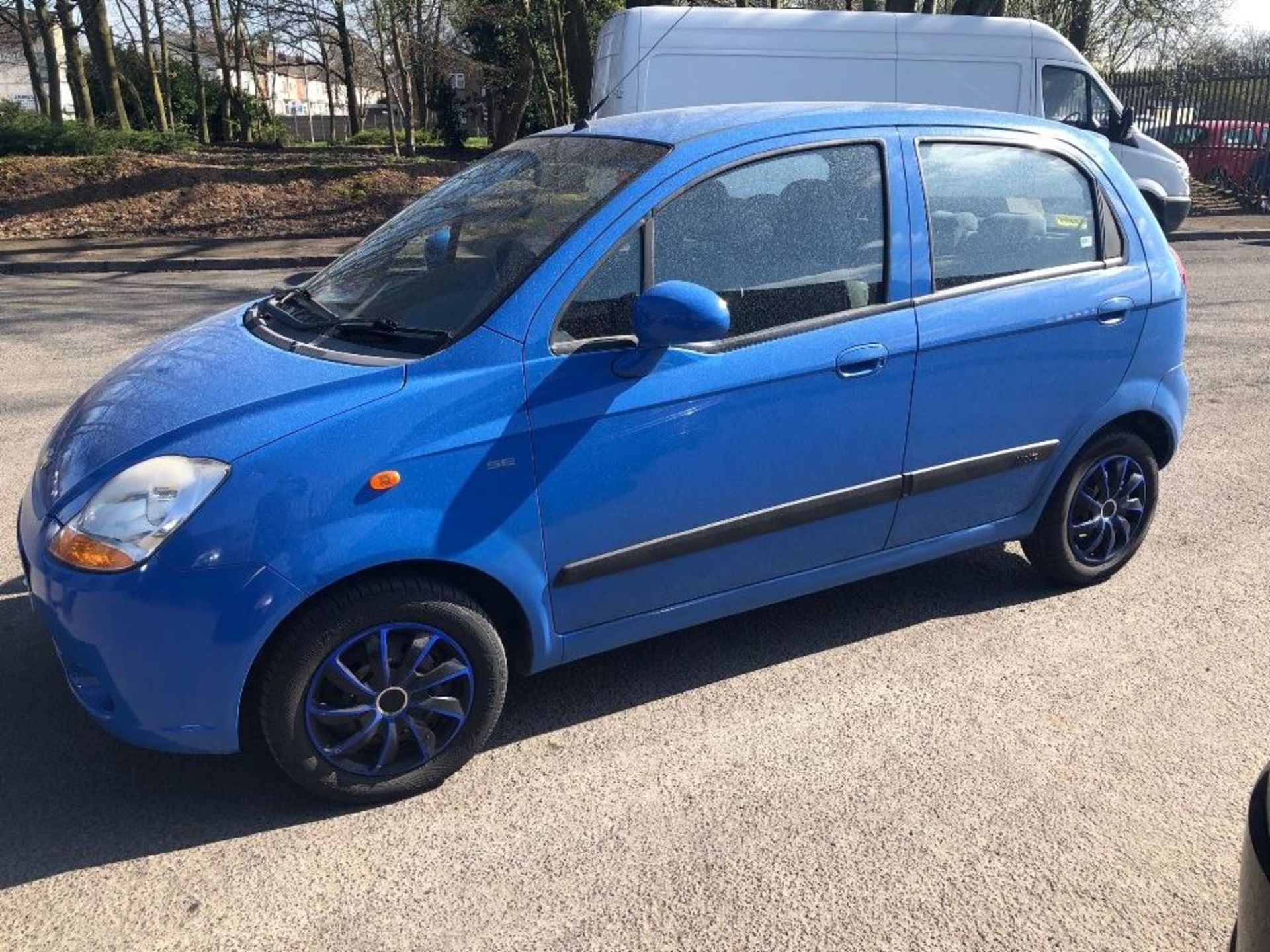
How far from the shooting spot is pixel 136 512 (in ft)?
9.22

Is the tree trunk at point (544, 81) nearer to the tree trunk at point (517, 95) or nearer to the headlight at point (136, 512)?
the tree trunk at point (517, 95)

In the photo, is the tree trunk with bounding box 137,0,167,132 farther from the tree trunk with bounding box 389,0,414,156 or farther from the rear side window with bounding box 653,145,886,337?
the rear side window with bounding box 653,145,886,337

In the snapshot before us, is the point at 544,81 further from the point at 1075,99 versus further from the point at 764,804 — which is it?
the point at 764,804

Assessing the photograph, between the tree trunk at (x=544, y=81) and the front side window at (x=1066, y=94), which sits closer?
the front side window at (x=1066, y=94)

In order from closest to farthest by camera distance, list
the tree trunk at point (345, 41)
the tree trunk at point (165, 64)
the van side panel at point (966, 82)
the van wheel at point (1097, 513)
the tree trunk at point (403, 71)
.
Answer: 1. the van wheel at point (1097, 513)
2. the van side panel at point (966, 82)
3. the tree trunk at point (403, 71)
4. the tree trunk at point (345, 41)
5. the tree trunk at point (165, 64)

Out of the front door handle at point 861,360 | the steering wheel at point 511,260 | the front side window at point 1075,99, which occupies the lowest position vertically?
the front door handle at point 861,360

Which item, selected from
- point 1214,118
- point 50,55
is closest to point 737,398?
point 1214,118

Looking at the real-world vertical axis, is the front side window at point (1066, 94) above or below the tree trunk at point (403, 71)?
below

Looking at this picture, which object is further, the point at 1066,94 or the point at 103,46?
the point at 103,46

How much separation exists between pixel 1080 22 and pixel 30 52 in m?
23.3

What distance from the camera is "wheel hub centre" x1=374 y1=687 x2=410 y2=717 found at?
9.99ft

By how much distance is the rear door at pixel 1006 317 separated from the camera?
376cm

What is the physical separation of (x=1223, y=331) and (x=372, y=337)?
819 cm

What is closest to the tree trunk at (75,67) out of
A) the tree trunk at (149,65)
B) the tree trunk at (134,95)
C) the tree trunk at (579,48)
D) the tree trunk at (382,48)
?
the tree trunk at (134,95)
